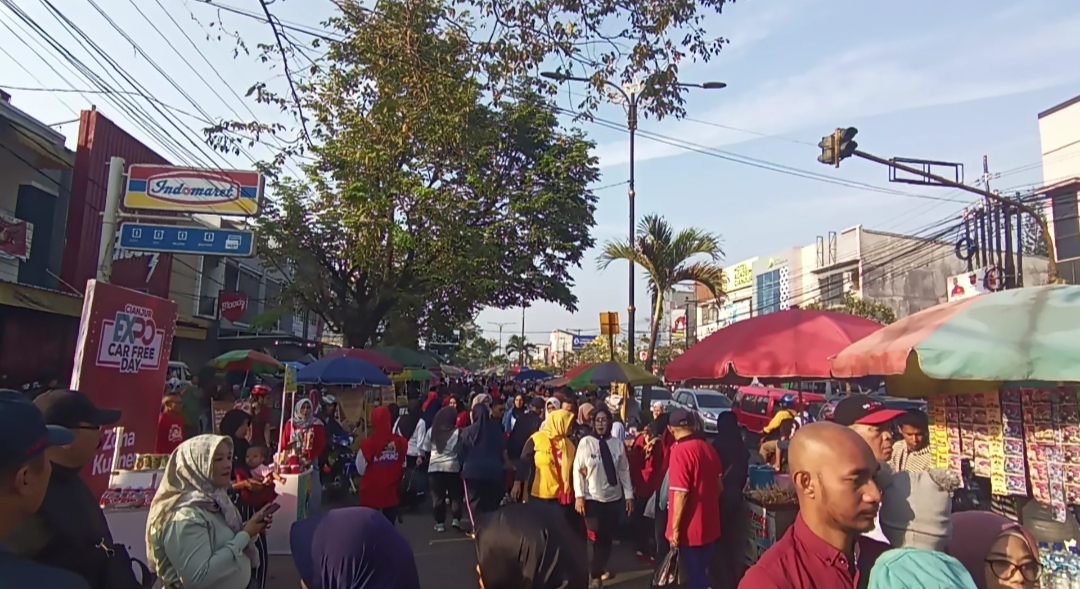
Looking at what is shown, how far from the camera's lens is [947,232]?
69.2 feet

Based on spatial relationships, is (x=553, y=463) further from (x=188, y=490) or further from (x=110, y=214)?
(x=110, y=214)

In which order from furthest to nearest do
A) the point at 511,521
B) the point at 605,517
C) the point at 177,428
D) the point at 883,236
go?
the point at 883,236 → the point at 177,428 → the point at 605,517 → the point at 511,521

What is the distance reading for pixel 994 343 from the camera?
4070 millimetres

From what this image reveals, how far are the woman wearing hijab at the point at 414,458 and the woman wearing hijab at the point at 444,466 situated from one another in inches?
23.6

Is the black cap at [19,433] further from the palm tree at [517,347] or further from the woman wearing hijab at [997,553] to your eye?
the palm tree at [517,347]

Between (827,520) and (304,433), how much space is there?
6.83 meters

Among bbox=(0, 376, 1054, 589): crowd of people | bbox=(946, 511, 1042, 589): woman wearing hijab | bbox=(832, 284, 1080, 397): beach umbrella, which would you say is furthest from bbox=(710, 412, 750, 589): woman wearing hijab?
bbox=(946, 511, 1042, 589): woman wearing hijab

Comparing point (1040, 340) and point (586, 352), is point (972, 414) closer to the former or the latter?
point (1040, 340)

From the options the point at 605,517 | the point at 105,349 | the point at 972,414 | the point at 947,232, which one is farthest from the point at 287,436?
the point at 947,232

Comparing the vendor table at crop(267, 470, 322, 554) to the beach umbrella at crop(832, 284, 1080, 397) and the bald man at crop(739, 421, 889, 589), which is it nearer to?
the beach umbrella at crop(832, 284, 1080, 397)

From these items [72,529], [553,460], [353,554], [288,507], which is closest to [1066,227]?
[553,460]

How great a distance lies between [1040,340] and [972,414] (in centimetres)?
115

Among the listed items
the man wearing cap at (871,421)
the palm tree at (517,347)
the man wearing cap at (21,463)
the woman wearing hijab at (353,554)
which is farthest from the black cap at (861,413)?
the palm tree at (517,347)

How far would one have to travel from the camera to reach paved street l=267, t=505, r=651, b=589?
6.75m
